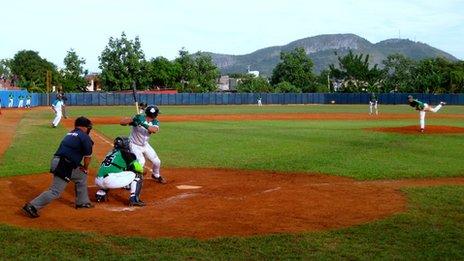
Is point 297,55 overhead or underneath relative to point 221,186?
overhead

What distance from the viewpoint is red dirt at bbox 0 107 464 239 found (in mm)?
8336

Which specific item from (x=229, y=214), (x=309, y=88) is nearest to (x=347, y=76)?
(x=309, y=88)

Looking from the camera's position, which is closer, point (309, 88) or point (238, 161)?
point (238, 161)

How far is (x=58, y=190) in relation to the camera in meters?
9.18

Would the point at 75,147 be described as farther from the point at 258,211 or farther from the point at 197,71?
the point at 197,71

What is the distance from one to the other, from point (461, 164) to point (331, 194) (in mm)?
6768

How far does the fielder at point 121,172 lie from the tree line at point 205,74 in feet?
305

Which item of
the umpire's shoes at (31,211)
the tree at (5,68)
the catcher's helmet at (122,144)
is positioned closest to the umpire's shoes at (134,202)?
the catcher's helmet at (122,144)

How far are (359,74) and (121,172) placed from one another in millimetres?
110309

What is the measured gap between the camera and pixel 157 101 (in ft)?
290

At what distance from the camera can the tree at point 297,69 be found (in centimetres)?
12812

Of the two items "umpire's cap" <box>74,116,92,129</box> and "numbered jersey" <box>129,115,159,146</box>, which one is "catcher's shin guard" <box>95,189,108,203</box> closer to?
"umpire's cap" <box>74,116,92,129</box>

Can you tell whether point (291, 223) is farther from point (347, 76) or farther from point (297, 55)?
point (297, 55)

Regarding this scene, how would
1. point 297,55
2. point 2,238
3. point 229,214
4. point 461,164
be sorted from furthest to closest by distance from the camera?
point 297,55
point 461,164
point 229,214
point 2,238
